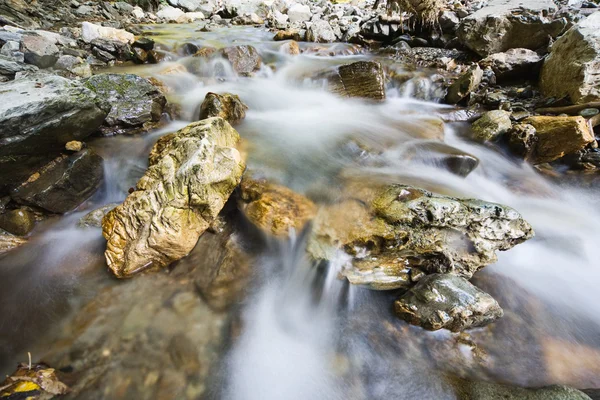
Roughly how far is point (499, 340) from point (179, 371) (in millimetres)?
2932

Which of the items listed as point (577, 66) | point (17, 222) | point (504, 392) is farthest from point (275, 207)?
point (577, 66)

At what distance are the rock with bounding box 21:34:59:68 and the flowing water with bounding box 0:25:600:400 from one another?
4321mm

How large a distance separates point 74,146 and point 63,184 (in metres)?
0.61

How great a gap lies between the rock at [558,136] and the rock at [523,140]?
9 cm

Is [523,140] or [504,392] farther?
[523,140]

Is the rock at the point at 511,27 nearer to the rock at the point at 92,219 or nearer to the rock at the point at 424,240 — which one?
the rock at the point at 424,240

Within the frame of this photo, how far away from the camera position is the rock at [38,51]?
246 inches

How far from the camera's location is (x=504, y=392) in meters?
2.02

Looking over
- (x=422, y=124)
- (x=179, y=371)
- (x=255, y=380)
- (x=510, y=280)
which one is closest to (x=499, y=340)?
(x=510, y=280)

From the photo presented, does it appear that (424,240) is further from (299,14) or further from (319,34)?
(299,14)

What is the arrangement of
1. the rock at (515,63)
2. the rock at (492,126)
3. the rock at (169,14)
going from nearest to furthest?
the rock at (492,126) < the rock at (515,63) < the rock at (169,14)

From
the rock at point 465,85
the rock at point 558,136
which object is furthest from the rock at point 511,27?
the rock at point 558,136

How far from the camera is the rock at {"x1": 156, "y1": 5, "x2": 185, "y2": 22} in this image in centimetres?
1665

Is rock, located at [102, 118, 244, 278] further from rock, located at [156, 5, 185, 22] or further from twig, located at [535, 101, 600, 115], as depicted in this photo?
rock, located at [156, 5, 185, 22]
